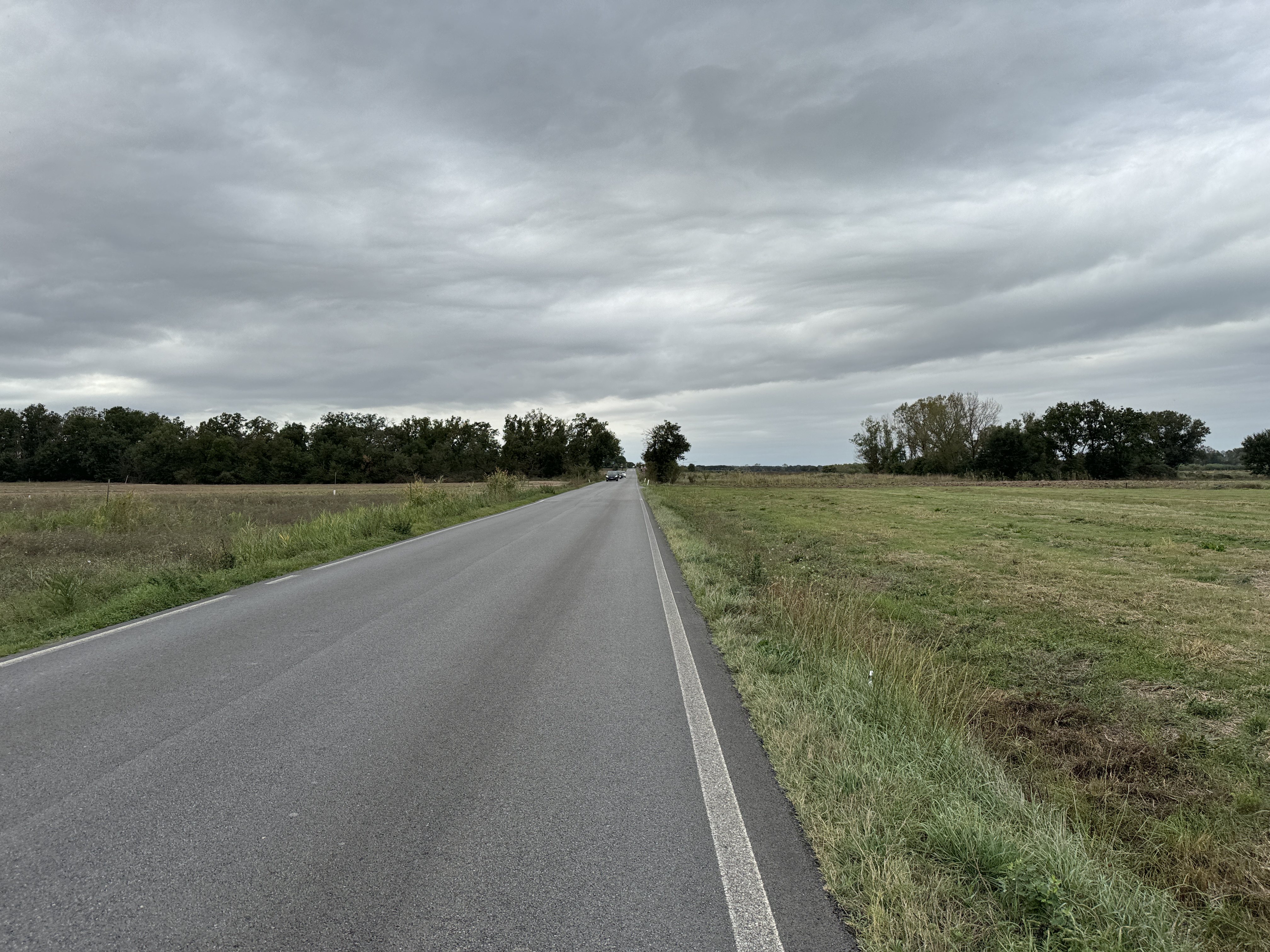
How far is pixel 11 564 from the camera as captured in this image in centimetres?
1384

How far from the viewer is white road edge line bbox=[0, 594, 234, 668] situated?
6.52 meters

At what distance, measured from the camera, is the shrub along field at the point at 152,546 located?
8938mm

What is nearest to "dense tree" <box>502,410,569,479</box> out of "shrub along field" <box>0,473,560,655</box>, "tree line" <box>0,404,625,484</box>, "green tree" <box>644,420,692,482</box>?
"tree line" <box>0,404,625,484</box>

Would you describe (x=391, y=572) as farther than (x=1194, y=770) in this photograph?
Yes

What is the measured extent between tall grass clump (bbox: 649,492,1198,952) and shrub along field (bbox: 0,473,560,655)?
7.78 m

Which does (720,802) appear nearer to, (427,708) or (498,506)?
(427,708)

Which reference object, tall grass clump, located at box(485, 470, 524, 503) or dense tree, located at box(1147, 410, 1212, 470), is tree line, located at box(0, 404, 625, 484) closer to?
tall grass clump, located at box(485, 470, 524, 503)

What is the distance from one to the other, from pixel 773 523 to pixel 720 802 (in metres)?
23.0

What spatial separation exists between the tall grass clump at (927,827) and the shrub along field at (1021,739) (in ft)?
0.04

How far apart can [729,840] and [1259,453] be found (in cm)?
11751

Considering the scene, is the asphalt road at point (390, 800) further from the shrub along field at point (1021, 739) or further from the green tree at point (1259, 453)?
the green tree at point (1259, 453)

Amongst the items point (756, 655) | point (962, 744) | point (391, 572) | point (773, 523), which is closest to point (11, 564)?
point (391, 572)

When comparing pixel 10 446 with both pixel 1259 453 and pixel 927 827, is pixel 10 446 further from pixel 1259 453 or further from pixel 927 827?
pixel 1259 453

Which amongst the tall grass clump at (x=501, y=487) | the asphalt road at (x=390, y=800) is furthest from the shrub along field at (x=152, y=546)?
the asphalt road at (x=390, y=800)
